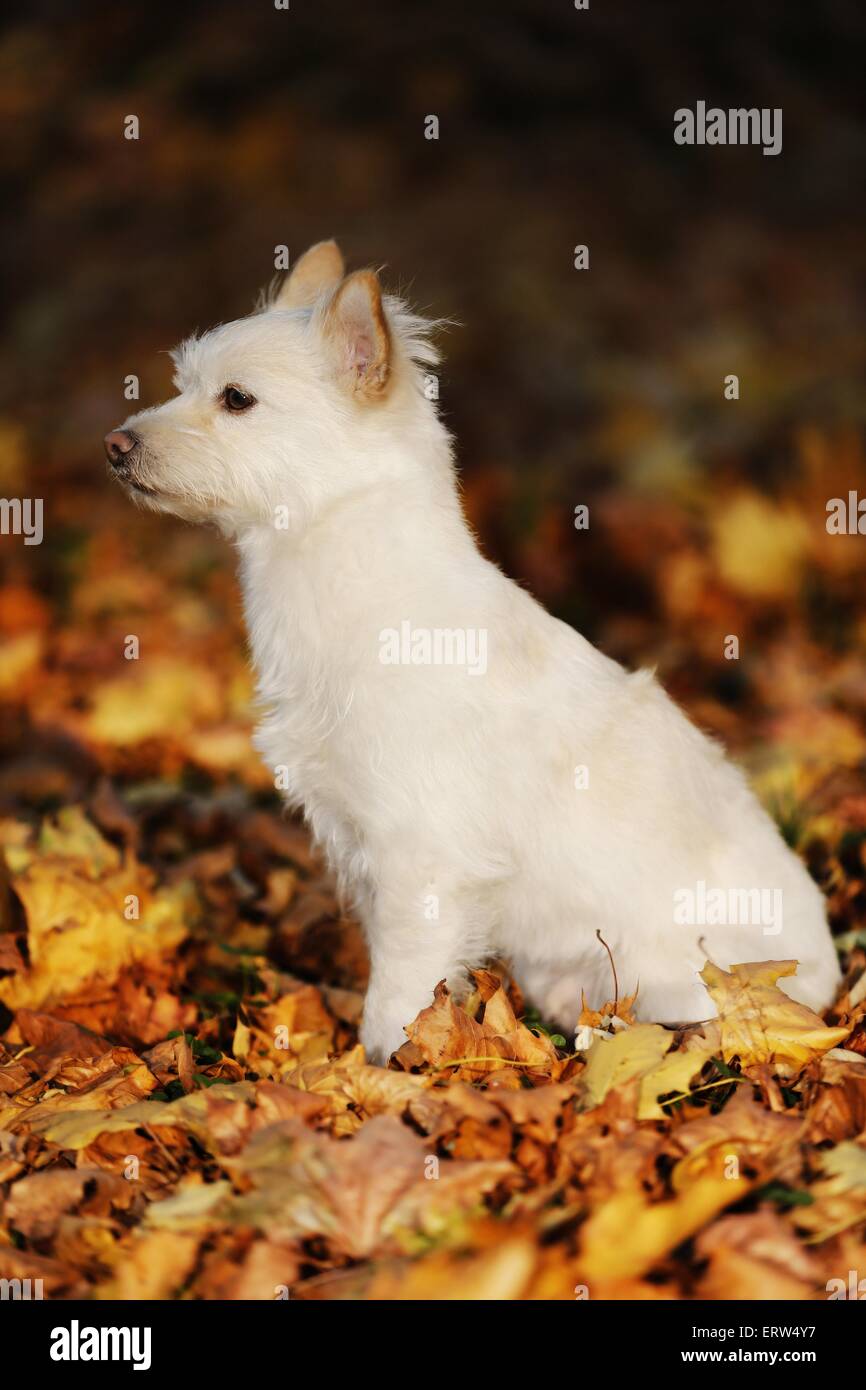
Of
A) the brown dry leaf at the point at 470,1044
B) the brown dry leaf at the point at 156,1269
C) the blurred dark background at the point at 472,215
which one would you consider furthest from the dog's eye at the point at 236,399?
the blurred dark background at the point at 472,215

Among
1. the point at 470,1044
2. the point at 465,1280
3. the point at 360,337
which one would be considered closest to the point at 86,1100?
the point at 470,1044

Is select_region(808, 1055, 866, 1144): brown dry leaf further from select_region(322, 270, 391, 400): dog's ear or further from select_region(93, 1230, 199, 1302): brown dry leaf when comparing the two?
select_region(322, 270, 391, 400): dog's ear

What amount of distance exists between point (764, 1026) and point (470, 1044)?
71 centimetres

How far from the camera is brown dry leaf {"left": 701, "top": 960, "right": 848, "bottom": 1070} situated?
9.74 feet

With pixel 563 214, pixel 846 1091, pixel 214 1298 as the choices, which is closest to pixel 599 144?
pixel 563 214

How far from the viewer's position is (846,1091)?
2.75m

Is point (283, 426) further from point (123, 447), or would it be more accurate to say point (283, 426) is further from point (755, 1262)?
point (755, 1262)

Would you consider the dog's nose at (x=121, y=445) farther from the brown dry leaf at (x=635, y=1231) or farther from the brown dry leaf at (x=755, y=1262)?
the brown dry leaf at (x=755, y=1262)

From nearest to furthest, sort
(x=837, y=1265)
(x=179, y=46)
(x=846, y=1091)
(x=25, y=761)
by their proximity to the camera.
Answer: (x=837, y=1265) < (x=846, y=1091) < (x=25, y=761) < (x=179, y=46)

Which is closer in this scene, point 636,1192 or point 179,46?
point 636,1192

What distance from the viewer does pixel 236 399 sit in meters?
3.32

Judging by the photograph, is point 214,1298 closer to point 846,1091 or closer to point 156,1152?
point 156,1152

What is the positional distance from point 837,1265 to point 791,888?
53.9 inches

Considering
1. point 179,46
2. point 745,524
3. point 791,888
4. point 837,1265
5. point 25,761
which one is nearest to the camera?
point 837,1265
